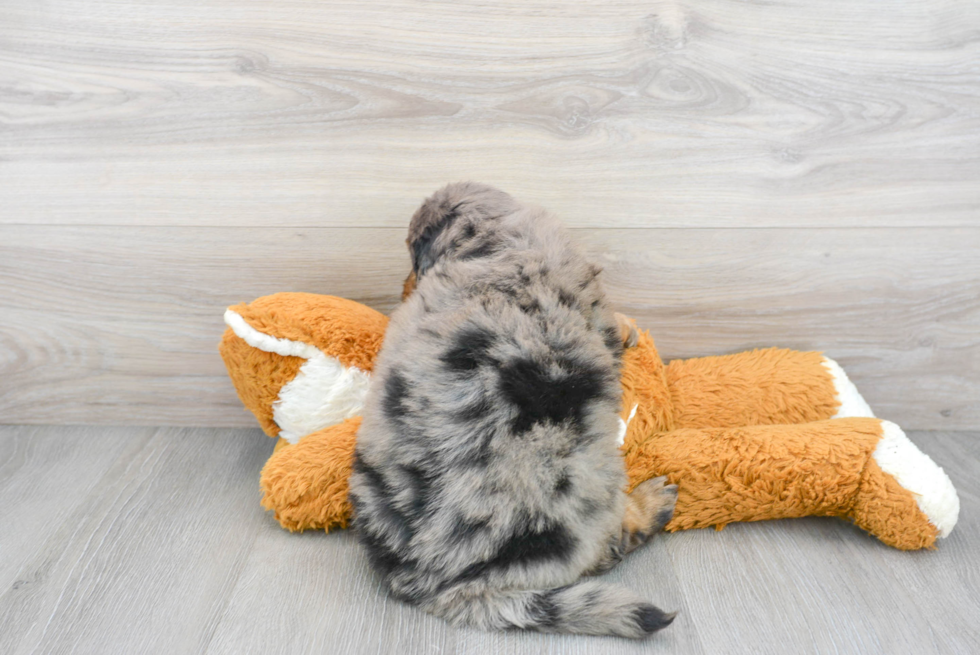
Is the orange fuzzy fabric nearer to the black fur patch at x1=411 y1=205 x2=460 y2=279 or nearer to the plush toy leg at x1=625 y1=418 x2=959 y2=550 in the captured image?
the plush toy leg at x1=625 y1=418 x2=959 y2=550

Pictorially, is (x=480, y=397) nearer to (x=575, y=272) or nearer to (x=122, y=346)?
(x=575, y=272)

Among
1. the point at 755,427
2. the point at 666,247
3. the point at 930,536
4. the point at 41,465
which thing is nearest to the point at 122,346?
the point at 41,465

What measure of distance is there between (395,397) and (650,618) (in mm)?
473

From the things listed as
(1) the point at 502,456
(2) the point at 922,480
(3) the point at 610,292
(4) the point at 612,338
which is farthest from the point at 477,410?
(2) the point at 922,480

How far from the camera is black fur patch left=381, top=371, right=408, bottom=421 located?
0.98 meters

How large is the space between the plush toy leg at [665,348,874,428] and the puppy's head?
547 millimetres

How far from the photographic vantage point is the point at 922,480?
110 cm

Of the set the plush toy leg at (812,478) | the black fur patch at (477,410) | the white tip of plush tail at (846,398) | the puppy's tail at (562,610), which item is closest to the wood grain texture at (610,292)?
the white tip of plush tail at (846,398)

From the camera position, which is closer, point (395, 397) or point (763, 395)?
point (395, 397)

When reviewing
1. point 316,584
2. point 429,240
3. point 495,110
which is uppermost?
point 495,110

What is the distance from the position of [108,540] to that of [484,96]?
1.09 metres

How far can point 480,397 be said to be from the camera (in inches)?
36.9

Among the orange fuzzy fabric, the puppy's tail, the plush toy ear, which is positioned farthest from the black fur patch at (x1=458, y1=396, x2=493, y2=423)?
the orange fuzzy fabric

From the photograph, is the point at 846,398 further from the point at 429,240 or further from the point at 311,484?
the point at 311,484
